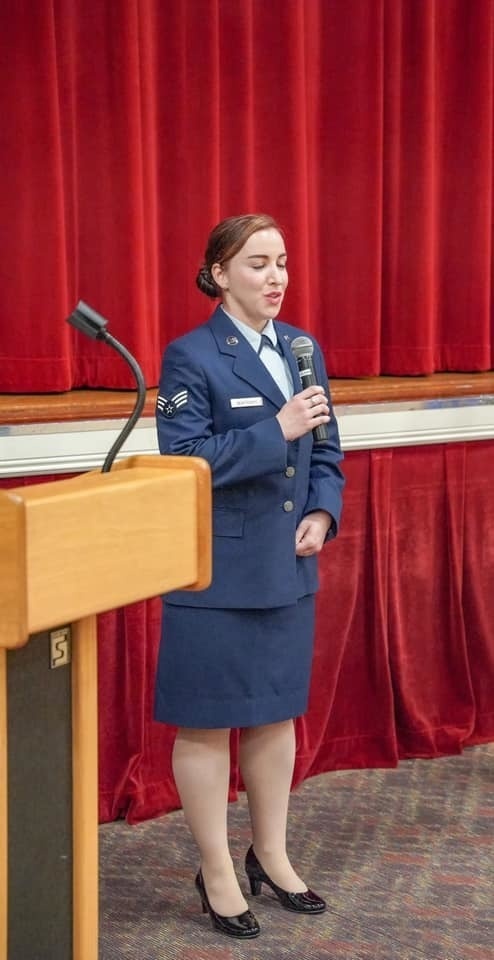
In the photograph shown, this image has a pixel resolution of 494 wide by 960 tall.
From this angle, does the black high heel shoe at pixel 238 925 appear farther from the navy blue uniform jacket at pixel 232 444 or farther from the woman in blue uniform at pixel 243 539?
the navy blue uniform jacket at pixel 232 444

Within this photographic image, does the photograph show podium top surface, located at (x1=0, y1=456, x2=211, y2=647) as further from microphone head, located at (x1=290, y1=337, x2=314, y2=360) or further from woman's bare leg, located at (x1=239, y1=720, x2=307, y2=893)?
woman's bare leg, located at (x1=239, y1=720, x2=307, y2=893)

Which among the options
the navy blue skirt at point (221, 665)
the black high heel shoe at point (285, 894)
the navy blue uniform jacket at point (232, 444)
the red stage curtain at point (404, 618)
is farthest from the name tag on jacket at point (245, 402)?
the red stage curtain at point (404, 618)

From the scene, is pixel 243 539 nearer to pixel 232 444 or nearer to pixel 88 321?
pixel 232 444

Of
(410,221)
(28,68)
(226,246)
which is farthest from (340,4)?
(226,246)

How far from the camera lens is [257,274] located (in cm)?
265

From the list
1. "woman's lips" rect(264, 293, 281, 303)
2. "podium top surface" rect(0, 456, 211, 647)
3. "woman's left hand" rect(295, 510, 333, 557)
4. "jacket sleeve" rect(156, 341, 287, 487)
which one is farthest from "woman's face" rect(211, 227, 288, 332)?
"podium top surface" rect(0, 456, 211, 647)

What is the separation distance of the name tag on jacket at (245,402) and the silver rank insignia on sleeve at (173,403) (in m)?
0.09

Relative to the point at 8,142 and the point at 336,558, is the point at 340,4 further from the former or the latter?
the point at 336,558

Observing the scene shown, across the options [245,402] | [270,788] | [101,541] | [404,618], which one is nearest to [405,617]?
[404,618]

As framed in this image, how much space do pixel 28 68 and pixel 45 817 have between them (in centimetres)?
180

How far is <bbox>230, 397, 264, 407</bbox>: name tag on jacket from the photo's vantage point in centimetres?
264

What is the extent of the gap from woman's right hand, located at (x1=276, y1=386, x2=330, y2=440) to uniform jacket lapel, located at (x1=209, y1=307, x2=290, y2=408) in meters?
0.12

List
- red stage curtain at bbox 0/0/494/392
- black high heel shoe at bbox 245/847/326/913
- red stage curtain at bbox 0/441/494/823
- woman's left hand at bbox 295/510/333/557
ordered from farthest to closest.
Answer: red stage curtain at bbox 0/441/494/823 < red stage curtain at bbox 0/0/494/392 < black high heel shoe at bbox 245/847/326/913 < woman's left hand at bbox 295/510/333/557

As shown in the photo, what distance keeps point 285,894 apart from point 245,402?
3.30 feet
